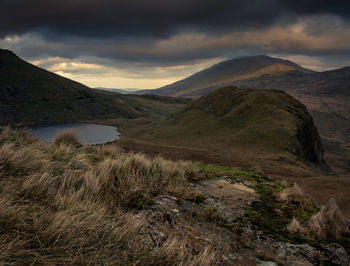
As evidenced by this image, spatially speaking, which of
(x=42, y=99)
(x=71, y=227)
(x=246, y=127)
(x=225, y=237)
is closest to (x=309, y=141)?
(x=246, y=127)

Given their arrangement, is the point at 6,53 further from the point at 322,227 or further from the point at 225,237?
the point at 322,227

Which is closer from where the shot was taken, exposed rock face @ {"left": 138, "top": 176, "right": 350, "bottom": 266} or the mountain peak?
exposed rock face @ {"left": 138, "top": 176, "right": 350, "bottom": 266}

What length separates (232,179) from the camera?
681cm

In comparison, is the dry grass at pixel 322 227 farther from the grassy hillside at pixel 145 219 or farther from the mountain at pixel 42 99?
the mountain at pixel 42 99

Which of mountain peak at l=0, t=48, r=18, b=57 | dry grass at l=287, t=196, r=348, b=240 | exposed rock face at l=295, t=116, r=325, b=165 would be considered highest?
mountain peak at l=0, t=48, r=18, b=57

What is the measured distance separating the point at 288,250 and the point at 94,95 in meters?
120

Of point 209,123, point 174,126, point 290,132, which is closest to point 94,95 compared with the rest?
point 174,126

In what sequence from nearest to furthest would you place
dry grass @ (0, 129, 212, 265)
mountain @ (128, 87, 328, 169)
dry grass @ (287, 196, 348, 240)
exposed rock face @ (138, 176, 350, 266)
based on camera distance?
dry grass @ (0, 129, 212, 265) → exposed rock face @ (138, 176, 350, 266) → dry grass @ (287, 196, 348, 240) → mountain @ (128, 87, 328, 169)

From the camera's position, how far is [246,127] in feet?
140

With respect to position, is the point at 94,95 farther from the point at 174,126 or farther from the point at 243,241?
the point at 243,241

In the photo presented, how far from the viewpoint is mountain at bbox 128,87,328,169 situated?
120 ft

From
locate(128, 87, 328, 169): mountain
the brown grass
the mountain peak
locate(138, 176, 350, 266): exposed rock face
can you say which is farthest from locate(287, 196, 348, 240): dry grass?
the mountain peak

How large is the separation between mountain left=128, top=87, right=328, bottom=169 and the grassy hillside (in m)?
28.0

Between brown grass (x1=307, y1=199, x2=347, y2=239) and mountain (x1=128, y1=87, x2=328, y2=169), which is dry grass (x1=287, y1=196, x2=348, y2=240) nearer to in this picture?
brown grass (x1=307, y1=199, x2=347, y2=239)
